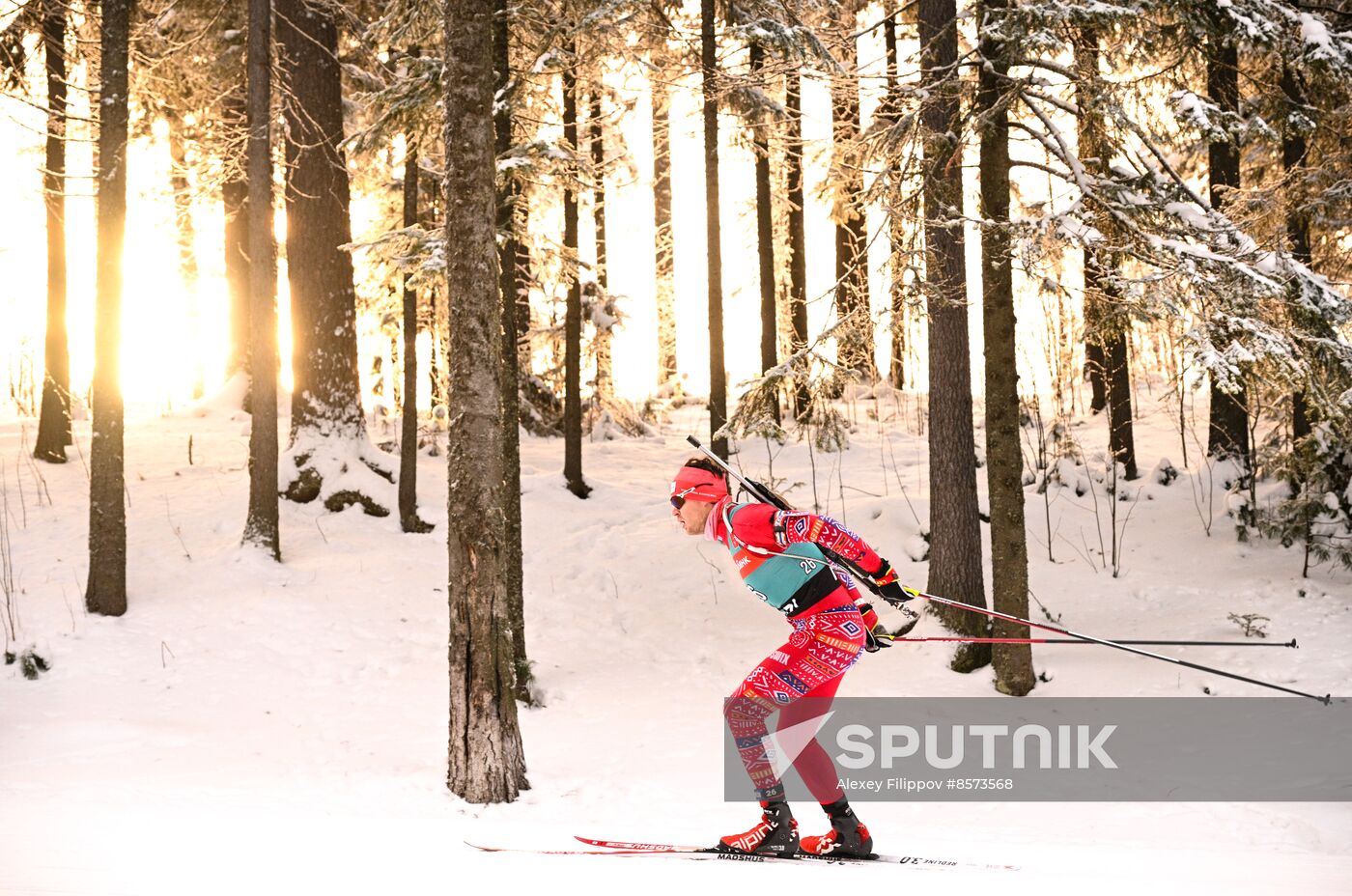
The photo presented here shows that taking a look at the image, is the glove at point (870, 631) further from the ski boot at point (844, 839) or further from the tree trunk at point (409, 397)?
the tree trunk at point (409, 397)

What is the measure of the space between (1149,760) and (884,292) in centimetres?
475

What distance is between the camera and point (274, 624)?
1087 cm

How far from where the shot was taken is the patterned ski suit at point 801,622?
5348mm

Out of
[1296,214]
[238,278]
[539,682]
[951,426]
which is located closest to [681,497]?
[539,682]

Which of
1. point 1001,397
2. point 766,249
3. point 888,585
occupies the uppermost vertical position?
point 766,249

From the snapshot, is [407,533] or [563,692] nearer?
[563,692]

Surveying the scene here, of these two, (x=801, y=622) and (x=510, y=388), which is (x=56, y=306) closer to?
(x=510, y=388)

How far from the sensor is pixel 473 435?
7.21 meters

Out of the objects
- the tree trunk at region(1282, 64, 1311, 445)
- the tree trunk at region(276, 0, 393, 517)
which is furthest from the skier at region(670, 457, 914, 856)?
the tree trunk at region(276, 0, 393, 517)

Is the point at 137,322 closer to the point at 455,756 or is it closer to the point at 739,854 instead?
the point at 455,756

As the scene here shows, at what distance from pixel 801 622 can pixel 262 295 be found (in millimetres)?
9079

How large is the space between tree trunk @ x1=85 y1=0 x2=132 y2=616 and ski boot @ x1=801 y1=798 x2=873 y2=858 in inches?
329

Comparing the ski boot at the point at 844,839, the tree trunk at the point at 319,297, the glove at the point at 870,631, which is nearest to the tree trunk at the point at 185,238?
the tree trunk at the point at 319,297

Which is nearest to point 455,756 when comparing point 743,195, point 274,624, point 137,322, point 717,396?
point 274,624
